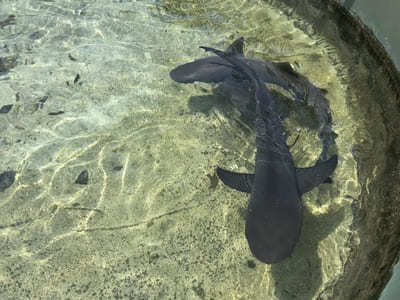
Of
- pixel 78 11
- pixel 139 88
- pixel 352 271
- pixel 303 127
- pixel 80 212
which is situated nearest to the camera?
pixel 352 271

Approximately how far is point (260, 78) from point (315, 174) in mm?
1474

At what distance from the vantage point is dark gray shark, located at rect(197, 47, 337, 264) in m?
2.91

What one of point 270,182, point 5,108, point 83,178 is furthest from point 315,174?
point 5,108

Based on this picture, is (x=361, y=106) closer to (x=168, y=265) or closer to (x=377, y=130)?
(x=377, y=130)

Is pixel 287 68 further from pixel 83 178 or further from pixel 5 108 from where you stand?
pixel 5 108

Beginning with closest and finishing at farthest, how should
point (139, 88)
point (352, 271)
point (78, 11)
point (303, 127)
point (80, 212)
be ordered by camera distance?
point (352, 271)
point (80, 212)
point (303, 127)
point (139, 88)
point (78, 11)

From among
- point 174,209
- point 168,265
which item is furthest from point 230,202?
point 168,265

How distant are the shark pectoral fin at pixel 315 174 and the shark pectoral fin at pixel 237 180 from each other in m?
0.53

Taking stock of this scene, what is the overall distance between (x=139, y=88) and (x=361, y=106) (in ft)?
10.4

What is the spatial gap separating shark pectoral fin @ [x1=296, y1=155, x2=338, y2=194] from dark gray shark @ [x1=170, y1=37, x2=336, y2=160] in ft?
1.72

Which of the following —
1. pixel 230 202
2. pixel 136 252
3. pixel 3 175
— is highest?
pixel 230 202

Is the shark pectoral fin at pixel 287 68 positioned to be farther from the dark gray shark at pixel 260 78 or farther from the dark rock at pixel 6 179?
the dark rock at pixel 6 179

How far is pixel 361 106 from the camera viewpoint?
4414 millimetres

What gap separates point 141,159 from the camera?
13.3 ft
